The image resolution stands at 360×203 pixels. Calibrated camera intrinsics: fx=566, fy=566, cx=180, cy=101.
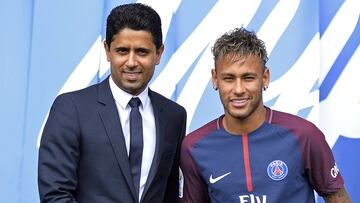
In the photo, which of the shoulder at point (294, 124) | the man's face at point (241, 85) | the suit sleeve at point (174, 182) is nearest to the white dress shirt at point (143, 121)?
the suit sleeve at point (174, 182)

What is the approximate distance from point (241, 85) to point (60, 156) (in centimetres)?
46

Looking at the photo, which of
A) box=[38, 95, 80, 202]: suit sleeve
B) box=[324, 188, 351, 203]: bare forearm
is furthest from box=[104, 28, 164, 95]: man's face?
box=[324, 188, 351, 203]: bare forearm

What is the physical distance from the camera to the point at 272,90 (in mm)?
2055

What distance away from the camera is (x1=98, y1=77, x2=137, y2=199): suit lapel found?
4.45ft

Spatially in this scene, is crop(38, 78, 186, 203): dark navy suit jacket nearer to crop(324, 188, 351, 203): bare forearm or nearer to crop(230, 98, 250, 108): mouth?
crop(230, 98, 250, 108): mouth

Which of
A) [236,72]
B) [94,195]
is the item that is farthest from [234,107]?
[94,195]

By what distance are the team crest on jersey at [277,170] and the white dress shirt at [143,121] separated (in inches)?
11.6

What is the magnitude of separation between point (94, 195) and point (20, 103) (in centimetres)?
82

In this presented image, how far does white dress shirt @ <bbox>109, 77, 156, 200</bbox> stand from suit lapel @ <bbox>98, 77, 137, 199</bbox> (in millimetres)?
20

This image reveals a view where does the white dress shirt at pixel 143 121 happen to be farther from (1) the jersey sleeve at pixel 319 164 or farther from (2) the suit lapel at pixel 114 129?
(1) the jersey sleeve at pixel 319 164

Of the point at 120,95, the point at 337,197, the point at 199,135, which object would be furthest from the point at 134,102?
the point at 337,197

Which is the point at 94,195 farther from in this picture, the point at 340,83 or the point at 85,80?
the point at 340,83

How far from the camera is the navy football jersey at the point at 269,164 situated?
4.42ft

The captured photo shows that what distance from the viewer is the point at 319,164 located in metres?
1.36
